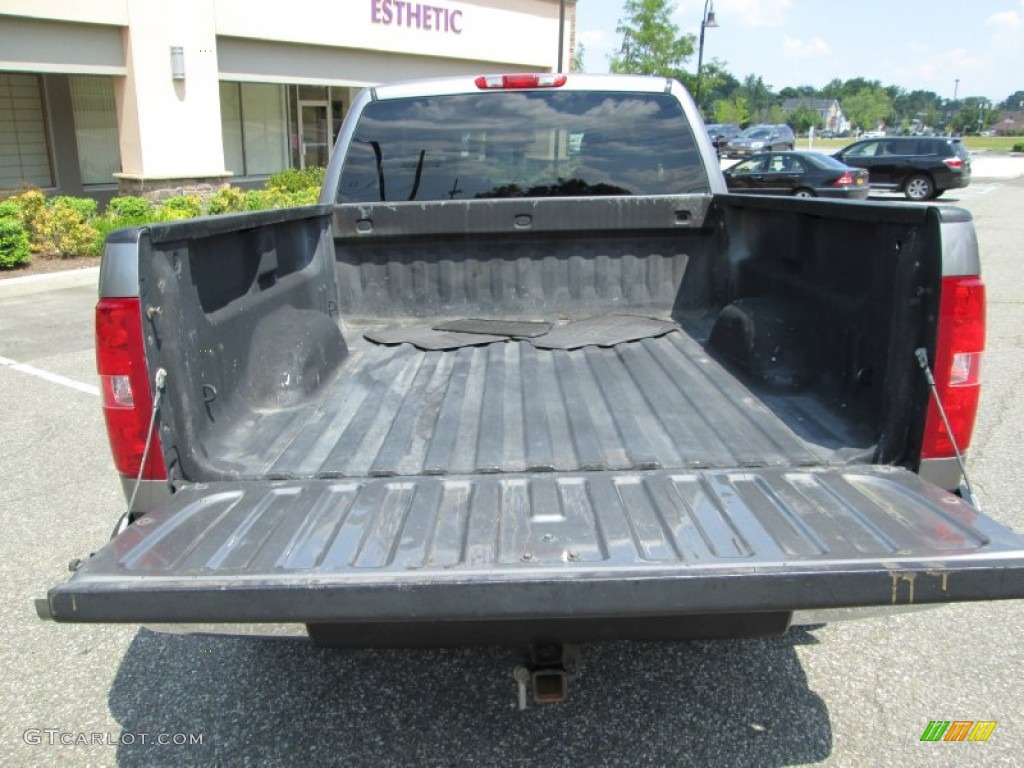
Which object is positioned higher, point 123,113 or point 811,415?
point 123,113

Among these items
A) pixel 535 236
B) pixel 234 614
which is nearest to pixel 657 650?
pixel 234 614

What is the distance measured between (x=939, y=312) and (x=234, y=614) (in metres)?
1.95

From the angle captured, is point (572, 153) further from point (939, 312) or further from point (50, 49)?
point (50, 49)

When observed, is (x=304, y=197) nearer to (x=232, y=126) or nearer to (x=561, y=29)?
(x=232, y=126)

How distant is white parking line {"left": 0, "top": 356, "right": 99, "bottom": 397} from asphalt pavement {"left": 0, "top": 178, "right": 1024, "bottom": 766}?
302 cm

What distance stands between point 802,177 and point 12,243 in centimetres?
1602

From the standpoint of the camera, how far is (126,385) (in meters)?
2.26

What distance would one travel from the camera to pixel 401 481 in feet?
7.88

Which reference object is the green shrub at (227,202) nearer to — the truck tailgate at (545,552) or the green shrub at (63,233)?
the green shrub at (63,233)

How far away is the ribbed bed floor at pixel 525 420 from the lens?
260cm

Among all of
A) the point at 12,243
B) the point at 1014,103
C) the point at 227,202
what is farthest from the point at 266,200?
the point at 1014,103

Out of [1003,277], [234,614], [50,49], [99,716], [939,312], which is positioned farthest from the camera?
[50,49]

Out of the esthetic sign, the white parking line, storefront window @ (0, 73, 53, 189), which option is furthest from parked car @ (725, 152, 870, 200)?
the white parking line

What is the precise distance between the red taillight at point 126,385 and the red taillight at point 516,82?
2510 mm
